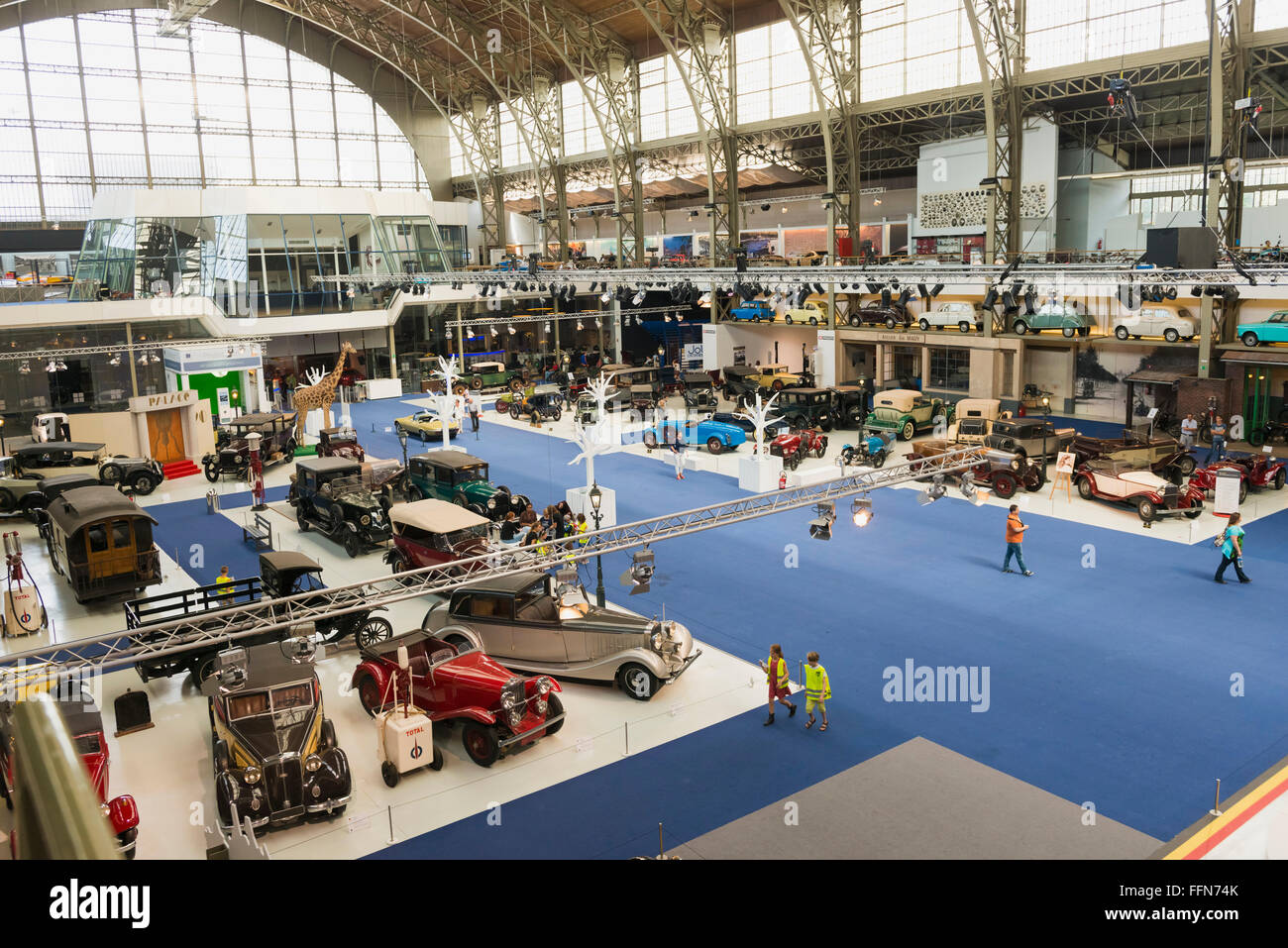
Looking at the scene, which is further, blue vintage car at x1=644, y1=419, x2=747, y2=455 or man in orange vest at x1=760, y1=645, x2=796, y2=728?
blue vintage car at x1=644, y1=419, x2=747, y2=455

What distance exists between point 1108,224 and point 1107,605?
73.8 ft

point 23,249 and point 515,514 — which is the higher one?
point 23,249

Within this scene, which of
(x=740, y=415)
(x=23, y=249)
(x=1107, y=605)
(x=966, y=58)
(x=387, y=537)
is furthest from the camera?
(x=23, y=249)

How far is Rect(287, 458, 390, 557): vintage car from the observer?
2088cm

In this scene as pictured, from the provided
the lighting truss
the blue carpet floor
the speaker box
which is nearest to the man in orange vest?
the blue carpet floor

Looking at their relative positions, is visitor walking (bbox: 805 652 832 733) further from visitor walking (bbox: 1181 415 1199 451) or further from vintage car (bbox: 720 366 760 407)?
vintage car (bbox: 720 366 760 407)

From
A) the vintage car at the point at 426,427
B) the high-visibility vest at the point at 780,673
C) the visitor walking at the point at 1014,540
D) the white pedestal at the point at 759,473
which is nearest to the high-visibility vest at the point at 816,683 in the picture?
the high-visibility vest at the point at 780,673

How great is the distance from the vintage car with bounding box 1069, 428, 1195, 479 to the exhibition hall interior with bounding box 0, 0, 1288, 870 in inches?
6.0

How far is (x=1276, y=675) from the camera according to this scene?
13.4 metres

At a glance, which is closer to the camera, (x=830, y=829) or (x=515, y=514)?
(x=830, y=829)

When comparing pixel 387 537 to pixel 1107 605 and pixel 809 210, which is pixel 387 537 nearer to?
pixel 1107 605

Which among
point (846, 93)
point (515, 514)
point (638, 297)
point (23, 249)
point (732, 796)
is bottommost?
point (732, 796)

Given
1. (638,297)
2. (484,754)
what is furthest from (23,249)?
(484,754)

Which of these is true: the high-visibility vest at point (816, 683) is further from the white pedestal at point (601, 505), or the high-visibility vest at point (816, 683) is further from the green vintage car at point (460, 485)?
the green vintage car at point (460, 485)
